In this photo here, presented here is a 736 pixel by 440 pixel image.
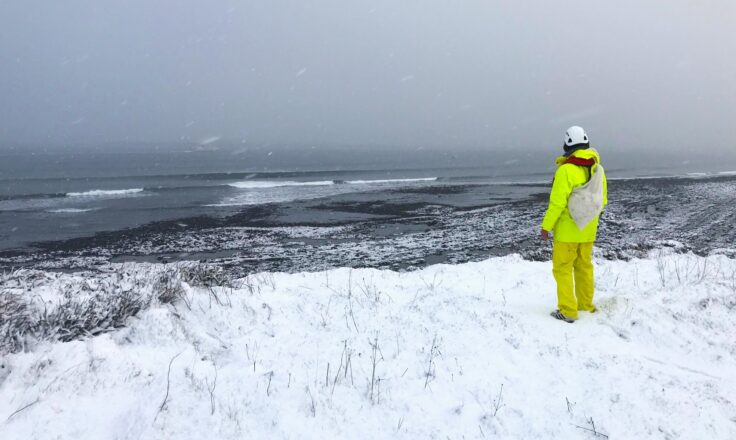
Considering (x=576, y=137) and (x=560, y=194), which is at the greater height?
(x=576, y=137)

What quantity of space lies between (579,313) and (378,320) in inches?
104

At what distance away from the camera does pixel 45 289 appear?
641 centimetres

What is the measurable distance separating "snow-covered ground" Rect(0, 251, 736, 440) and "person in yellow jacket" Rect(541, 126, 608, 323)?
0.35 m

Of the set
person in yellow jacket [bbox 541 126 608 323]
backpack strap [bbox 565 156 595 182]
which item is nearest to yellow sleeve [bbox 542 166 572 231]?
person in yellow jacket [bbox 541 126 608 323]

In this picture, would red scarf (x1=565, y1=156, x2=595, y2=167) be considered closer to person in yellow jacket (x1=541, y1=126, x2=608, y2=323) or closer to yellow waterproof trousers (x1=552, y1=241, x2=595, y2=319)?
person in yellow jacket (x1=541, y1=126, x2=608, y2=323)

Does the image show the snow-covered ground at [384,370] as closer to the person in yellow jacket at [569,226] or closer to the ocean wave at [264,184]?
the person in yellow jacket at [569,226]

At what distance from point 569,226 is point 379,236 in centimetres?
1458

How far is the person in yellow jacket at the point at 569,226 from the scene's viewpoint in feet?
17.2

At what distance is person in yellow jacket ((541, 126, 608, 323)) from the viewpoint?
5.25m

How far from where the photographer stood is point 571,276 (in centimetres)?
543

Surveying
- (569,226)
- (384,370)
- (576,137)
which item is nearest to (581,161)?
(576,137)

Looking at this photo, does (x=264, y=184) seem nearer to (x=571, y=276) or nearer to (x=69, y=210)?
(x=69, y=210)

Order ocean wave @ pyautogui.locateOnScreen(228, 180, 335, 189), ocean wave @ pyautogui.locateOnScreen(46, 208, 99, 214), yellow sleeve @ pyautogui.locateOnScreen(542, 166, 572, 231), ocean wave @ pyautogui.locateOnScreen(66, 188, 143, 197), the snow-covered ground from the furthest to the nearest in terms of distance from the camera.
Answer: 1. ocean wave @ pyautogui.locateOnScreen(228, 180, 335, 189)
2. ocean wave @ pyautogui.locateOnScreen(66, 188, 143, 197)
3. ocean wave @ pyautogui.locateOnScreen(46, 208, 99, 214)
4. yellow sleeve @ pyautogui.locateOnScreen(542, 166, 572, 231)
5. the snow-covered ground

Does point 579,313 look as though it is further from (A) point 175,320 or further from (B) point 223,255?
(B) point 223,255
